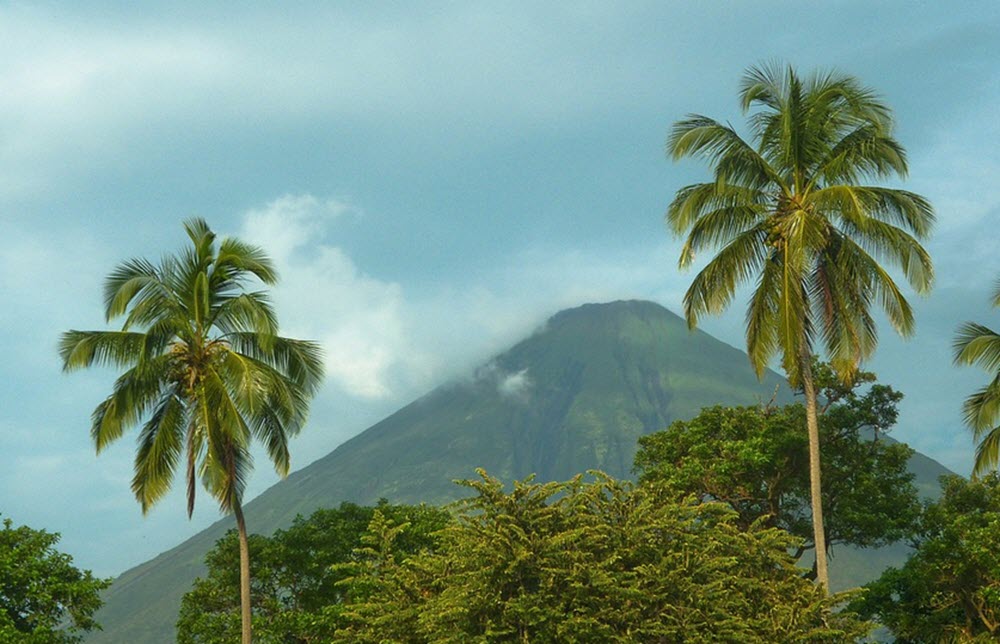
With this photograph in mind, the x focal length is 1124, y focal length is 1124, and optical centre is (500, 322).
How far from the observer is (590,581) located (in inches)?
787

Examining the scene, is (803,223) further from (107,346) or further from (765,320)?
(107,346)

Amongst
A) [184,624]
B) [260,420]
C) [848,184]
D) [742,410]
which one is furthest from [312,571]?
[848,184]

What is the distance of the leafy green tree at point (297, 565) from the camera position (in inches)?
1284

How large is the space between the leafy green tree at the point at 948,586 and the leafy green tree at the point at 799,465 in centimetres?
430

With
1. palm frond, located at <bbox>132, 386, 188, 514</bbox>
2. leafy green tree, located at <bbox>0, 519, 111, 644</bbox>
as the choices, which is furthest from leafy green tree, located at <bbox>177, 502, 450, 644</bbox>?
palm frond, located at <bbox>132, 386, 188, 514</bbox>

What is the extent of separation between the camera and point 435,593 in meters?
22.8

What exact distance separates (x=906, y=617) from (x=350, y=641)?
15.8 meters

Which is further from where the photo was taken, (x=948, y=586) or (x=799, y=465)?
(x=799, y=465)

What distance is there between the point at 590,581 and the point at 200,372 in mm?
10840

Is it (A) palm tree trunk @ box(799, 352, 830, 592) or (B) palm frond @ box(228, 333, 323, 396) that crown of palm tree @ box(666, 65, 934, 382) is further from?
(B) palm frond @ box(228, 333, 323, 396)

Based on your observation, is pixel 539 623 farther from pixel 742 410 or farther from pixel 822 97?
pixel 742 410

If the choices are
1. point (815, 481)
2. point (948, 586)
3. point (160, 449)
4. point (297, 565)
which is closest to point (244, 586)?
point (160, 449)

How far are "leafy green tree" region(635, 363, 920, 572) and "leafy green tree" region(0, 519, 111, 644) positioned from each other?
1754cm

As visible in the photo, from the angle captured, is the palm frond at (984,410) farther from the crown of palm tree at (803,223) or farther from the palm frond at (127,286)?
the palm frond at (127,286)
